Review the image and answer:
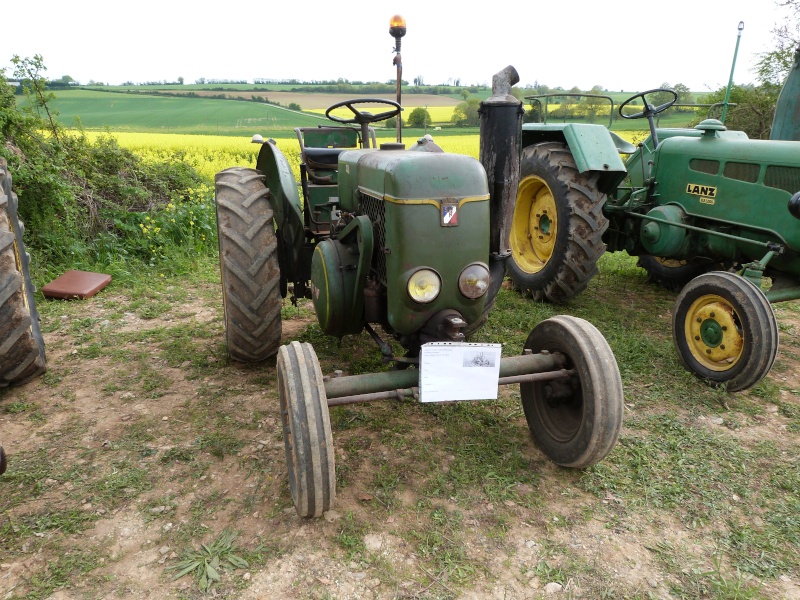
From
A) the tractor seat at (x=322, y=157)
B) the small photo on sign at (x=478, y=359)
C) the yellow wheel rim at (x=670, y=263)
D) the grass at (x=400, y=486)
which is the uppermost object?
the tractor seat at (x=322, y=157)

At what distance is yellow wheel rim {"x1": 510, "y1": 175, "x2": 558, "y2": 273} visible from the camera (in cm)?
500

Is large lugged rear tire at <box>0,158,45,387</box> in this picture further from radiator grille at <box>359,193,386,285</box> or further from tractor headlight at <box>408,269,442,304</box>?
tractor headlight at <box>408,269,442,304</box>

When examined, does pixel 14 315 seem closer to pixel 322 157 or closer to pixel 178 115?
pixel 322 157

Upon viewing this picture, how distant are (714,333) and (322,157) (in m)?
2.89

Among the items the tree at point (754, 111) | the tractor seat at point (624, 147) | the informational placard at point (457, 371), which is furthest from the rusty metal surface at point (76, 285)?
the tree at point (754, 111)

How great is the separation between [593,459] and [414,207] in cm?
135

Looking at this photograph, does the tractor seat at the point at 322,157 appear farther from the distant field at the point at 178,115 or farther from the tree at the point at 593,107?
the distant field at the point at 178,115

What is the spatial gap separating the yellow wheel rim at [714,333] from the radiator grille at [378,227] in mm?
2222

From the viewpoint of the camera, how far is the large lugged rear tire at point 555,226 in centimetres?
452

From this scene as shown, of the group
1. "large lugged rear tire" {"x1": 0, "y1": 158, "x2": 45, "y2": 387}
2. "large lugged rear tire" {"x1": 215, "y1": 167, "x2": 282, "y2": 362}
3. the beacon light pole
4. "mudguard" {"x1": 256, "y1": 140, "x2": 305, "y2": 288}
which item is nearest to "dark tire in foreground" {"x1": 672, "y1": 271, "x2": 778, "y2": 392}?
the beacon light pole

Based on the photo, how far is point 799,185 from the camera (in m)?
3.79

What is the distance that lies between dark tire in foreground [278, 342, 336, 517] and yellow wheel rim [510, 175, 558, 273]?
3.24 m

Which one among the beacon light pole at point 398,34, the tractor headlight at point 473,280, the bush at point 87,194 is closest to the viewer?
the tractor headlight at point 473,280

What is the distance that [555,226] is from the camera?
4930 millimetres
